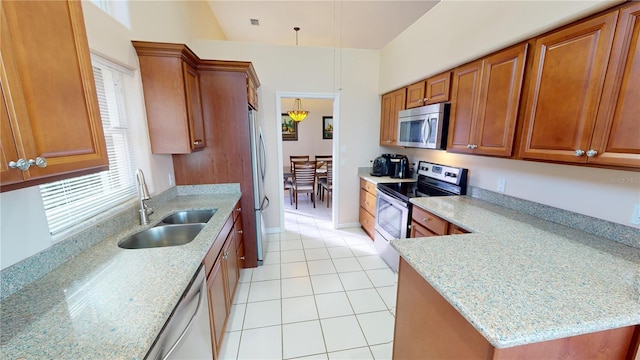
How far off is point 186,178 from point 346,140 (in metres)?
2.20

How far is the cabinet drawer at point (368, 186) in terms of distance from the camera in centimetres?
316

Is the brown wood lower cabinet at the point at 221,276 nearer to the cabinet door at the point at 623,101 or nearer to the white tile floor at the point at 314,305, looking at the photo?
the white tile floor at the point at 314,305

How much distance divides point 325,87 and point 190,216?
8.04ft

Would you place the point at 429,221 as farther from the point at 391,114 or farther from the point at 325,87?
the point at 325,87

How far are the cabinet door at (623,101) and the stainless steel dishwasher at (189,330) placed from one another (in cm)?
207

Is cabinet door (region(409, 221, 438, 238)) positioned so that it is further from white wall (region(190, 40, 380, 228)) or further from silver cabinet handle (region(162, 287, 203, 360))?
silver cabinet handle (region(162, 287, 203, 360))

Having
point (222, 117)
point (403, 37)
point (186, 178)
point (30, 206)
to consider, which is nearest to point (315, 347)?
point (30, 206)

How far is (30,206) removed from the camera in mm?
1019

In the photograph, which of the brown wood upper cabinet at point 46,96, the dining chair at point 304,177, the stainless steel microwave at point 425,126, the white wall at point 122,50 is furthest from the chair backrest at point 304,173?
the brown wood upper cabinet at point 46,96

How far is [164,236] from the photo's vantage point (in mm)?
1707

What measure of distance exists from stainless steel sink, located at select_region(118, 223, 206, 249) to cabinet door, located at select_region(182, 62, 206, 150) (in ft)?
2.30

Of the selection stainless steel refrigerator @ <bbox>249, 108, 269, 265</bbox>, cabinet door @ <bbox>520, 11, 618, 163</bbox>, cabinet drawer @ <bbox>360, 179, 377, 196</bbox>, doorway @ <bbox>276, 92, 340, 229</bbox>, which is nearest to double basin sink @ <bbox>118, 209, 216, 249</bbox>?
stainless steel refrigerator @ <bbox>249, 108, 269, 265</bbox>

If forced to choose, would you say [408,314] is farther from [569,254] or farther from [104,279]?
[104,279]

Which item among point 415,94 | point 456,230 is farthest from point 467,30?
point 456,230
